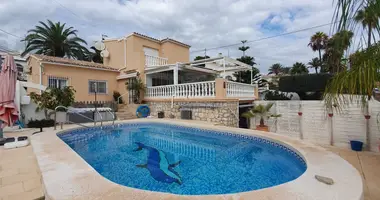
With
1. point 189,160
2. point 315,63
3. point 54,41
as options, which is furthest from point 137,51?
point 315,63

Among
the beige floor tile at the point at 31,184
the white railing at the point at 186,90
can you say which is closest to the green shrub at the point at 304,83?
the white railing at the point at 186,90

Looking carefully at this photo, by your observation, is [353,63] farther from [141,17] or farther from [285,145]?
[141,17]

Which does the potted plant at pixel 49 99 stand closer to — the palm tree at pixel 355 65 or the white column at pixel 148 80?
the white column at pixel 148 80

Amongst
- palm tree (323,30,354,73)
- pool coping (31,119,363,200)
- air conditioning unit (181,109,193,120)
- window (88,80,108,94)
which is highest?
window (88,80,108,94)

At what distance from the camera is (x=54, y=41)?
1062 inches

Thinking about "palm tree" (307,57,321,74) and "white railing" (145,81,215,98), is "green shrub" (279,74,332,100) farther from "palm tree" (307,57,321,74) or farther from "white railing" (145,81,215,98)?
"palm tree" (307,57,321,74)

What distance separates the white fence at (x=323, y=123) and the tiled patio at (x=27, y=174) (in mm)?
1764

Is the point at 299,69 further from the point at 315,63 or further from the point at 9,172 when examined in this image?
the point at 9,172

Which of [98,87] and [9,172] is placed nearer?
[9,172]

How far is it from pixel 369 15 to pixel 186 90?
12514mm

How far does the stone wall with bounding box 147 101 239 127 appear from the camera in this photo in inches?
494

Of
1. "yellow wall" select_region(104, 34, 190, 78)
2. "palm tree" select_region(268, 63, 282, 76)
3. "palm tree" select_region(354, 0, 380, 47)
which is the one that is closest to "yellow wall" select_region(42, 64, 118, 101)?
"yellow wall" select_region(104, 34, 190, 78)

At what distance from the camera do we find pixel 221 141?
9.27 meters

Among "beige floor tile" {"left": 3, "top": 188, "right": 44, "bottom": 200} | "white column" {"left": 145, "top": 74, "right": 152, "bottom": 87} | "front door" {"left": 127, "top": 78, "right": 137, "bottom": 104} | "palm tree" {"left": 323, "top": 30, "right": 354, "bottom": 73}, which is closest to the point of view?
"palm tree" {"left": 323, "top": 30, "right": 354, "bottom": 73}
